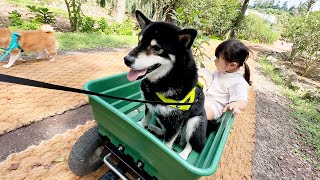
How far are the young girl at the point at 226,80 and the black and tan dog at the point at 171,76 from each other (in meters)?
0.49

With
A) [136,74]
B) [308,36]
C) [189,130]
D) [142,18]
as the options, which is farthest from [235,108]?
[308,36]

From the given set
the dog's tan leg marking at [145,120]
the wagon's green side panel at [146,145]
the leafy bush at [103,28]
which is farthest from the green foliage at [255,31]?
the wagon's green side panel at [146,145]

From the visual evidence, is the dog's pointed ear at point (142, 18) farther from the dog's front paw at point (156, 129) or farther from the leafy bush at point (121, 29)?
the leafy bush at point (121, 29)

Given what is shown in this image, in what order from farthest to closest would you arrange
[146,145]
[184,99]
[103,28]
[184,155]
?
[103,28] → [184,155] → [184,99] → [146,145]

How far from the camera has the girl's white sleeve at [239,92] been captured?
2096 mm

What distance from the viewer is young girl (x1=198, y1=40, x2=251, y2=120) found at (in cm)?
218

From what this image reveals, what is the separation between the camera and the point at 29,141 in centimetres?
231

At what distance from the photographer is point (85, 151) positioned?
5.60 feet

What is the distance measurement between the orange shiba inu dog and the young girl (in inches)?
132

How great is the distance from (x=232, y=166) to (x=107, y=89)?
1.96 m

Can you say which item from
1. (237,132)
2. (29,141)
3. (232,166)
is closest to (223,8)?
(237,132)

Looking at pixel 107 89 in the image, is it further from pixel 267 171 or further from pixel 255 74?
pixel 255 74

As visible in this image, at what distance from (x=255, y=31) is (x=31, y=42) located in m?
23.0

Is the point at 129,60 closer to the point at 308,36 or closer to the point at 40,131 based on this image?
the point at 40,131
